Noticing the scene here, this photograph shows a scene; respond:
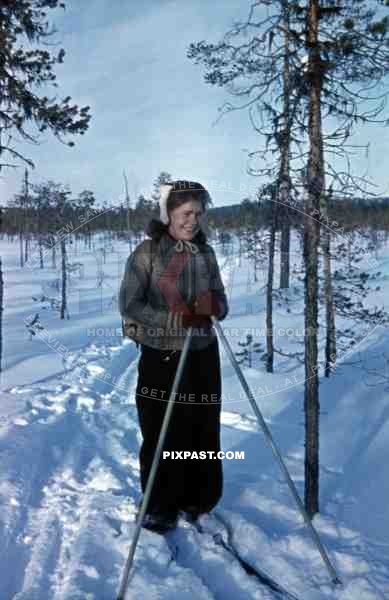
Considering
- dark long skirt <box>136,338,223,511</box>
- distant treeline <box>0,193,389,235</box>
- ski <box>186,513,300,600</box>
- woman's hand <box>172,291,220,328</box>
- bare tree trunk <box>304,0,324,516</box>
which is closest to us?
ski <box>186,513,300,600</box>

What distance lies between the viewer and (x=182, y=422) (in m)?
3.60

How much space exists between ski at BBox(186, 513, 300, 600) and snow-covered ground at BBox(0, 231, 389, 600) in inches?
2.4

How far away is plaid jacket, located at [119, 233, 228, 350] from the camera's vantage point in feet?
10.9

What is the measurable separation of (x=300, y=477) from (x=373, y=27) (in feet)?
22.2

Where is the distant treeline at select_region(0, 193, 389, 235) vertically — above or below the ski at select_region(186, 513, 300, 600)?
above

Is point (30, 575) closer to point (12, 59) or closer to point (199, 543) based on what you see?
point (199, 543)

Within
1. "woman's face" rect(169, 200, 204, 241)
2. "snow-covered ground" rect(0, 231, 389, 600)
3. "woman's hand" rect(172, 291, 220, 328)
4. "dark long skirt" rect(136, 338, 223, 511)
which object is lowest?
"snow-covered ground" rect(0, 231, 389, 600)

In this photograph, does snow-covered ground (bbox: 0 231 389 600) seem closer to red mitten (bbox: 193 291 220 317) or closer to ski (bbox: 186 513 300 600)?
ski (bbox: 186 513 300 600)

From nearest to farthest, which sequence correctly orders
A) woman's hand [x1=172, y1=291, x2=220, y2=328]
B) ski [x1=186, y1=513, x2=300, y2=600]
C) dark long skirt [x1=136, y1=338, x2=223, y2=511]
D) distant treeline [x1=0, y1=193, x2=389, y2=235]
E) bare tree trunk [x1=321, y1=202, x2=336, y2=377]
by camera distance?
1. ski [x1=186, y1=513, x2=300, y2=600]
2. woman's hand [x1=172, y1=291, x2=220, y2=328]
3. dark long skirt [x1=136, y1=338, x2=223, y2=511]
4. distant treeline [x1=0, y1=193, x2=389, y2=235]
5. bare tree trunk [x1=321, y1=202, x2=336, y2=377]

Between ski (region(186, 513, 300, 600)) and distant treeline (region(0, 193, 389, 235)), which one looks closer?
ski (region(186, 513, 300, 600))

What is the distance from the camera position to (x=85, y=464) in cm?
512

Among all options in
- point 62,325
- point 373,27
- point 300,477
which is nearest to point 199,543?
point 300,477

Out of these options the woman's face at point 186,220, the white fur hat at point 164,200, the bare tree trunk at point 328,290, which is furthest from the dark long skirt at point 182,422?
the bare tree trunk at point 328,290

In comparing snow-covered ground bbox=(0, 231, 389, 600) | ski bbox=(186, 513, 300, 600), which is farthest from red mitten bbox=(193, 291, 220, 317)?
ski bbox=(186, 513, 300, 600)
